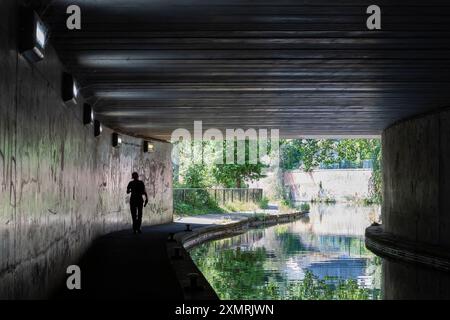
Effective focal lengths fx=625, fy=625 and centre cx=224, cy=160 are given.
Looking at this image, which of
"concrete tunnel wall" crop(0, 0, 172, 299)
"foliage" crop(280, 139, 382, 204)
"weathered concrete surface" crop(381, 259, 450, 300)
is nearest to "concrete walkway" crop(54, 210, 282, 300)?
"concrete tunnel wall" crop(0, 0, 172, 299)

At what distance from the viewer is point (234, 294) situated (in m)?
10.8

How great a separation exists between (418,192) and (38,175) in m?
12.5

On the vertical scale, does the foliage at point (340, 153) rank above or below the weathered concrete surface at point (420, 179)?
above

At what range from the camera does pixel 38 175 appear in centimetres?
695

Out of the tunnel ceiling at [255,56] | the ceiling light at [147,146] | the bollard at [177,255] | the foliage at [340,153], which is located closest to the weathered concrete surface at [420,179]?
the tunnel ceiling at [255,56]

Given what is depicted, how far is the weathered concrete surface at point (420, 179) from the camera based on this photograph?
49.5 feet

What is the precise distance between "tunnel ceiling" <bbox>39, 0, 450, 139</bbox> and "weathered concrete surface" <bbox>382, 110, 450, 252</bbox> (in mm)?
819

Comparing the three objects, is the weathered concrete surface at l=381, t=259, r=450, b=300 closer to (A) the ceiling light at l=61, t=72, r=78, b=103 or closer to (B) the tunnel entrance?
(B) the tunnel entrance

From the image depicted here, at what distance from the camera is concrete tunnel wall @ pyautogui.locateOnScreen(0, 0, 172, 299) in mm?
5379

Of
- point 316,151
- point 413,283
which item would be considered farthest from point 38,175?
point 316,151

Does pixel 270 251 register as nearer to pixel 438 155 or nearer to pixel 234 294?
pixel 438 155

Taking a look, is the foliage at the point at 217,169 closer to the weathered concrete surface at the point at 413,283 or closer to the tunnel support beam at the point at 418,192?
the tunnel support beam at the point at 418,192

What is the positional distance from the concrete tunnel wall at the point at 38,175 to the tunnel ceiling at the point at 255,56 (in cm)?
87
